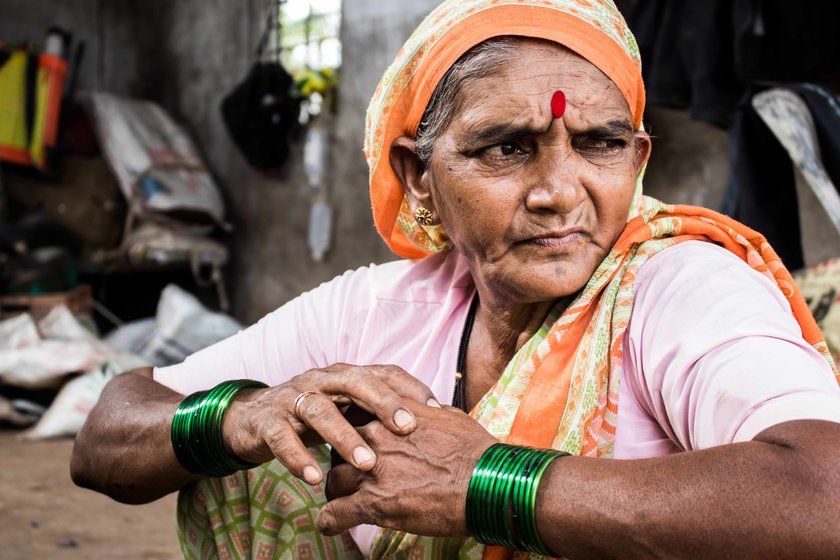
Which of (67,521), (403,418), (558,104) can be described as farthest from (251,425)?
(67,521)

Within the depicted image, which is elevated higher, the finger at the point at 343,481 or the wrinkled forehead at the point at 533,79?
the wrinkled forehead at the point at 533,79

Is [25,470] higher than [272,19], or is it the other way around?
[272,19]

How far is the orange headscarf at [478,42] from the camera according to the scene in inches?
61.5

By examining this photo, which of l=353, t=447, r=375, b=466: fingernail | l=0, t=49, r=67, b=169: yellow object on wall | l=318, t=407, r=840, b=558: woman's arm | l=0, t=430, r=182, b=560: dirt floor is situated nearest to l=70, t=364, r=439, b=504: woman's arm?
l=353, t=447, r=375, b=466: fingernail

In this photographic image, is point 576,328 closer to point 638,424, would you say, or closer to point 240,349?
point 638,424

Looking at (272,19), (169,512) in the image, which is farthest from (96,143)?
A: (169,512)

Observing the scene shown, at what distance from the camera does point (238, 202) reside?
7.32 m

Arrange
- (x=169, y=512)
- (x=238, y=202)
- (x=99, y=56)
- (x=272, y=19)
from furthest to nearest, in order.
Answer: (x=99, y=56)
(x=238, y=202)
(x=272, y=19)
(x=169, y=512)

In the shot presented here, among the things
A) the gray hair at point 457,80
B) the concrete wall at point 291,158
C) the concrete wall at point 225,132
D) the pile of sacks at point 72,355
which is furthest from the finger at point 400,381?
the concrete wall at point 291,158

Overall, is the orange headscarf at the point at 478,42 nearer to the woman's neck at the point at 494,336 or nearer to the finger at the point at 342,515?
the woman's neck at the point at 494,336

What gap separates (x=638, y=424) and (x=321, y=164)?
4.98 metres

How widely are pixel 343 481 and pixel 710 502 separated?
632 millimetres

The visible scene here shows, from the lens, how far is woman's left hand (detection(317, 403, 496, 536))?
4.29 feet

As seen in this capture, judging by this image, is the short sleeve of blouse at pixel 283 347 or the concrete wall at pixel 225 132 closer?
the short sleeve of blouse at pixel 283 347
